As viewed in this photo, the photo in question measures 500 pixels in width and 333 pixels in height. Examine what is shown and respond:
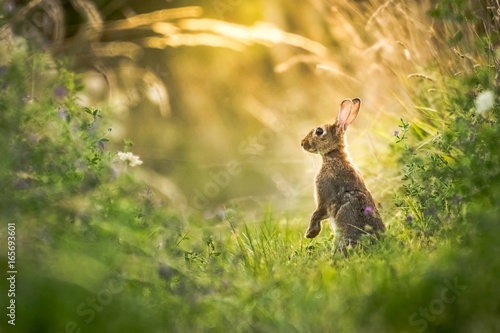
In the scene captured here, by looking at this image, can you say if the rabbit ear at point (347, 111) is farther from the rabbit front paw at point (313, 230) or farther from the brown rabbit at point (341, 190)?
the rabbit front paw at point (313, 230)

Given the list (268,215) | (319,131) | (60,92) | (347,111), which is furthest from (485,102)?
(60,92)

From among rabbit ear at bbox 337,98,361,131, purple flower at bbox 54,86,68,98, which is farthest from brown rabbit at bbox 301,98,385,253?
purple flower at bbox 54,86,68,98

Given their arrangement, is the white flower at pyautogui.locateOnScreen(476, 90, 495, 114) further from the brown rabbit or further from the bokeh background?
the bokeh background

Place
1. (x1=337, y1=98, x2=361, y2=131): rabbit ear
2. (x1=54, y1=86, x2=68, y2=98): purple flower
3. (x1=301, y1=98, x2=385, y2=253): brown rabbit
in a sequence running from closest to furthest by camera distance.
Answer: (x1=301, y1=98, x2=385, y2=253): brown rabbit → (x1=54, y1=86, x2=68, y2=98): purple flower → (x1=337, y1=98, x2=361, y2=131): rabbit ear

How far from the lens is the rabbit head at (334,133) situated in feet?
14.4

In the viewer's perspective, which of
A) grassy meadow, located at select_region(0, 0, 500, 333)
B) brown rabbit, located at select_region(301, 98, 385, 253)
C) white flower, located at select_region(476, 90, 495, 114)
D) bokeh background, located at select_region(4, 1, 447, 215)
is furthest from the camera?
bokeh background, located at select_region(4, 1, 447, 215)

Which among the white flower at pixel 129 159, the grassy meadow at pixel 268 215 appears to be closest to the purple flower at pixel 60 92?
the grassy meadow at pixel 268 215

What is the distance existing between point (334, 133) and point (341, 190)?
362mm

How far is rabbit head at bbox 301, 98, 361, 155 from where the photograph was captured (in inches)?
173

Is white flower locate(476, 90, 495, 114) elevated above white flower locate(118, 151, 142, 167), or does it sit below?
below

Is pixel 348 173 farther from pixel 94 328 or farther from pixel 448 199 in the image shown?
pixel 94 328

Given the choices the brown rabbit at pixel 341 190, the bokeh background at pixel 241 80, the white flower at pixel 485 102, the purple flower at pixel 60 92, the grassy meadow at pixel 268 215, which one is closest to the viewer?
the grassy meadow at pixel 268 215

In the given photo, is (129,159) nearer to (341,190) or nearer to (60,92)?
(60,92)

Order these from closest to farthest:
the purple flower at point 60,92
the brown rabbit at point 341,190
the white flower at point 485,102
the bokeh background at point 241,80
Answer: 1. the white flower at point 485,102
2. the brown rabbit at point 341,190
3. the purple flower at point 60,92
4. the bokeh background at point 241,80
